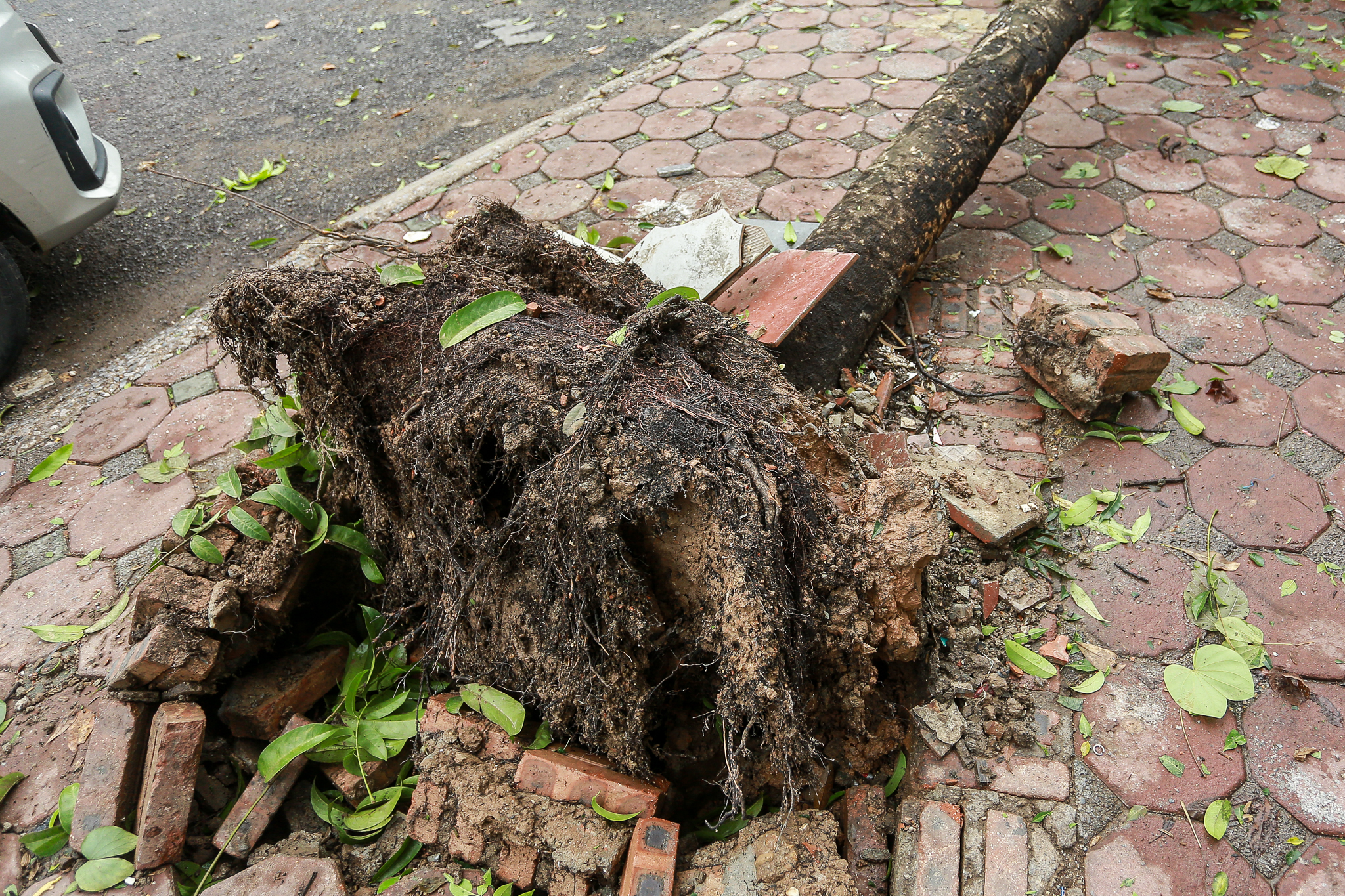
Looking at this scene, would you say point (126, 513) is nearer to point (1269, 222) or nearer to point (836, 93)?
point (836, 93)

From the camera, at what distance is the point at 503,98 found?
15.8 ft

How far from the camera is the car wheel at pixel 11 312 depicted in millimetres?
3314

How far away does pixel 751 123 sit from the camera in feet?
13.8

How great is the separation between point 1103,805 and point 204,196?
4.90 metres

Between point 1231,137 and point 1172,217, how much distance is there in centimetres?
85

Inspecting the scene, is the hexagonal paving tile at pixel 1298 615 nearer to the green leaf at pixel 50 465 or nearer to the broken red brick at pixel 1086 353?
the broken red brick at pixel 1086 353

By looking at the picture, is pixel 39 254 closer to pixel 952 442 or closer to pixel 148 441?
pixel 148 441

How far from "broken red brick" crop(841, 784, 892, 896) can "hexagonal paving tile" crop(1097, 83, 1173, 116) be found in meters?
3.91

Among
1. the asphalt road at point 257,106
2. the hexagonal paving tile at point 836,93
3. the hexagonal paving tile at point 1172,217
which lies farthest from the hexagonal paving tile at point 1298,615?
the asphalt road at point 257,106

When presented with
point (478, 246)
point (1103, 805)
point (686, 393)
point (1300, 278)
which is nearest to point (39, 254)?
point (478, 246)

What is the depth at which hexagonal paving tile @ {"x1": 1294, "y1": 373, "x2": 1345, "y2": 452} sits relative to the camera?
245cm

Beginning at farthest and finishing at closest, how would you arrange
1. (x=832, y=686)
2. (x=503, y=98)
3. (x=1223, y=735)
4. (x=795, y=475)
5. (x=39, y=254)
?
(x=503, y=98) < (x=39, y=254) < (x=1223, y=735) < (x=832, y=686) < (x=795, y=475)

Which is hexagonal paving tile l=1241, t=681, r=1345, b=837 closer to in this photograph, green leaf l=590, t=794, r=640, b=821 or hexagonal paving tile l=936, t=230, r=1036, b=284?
green leaf l=590, t=794, r=640, b=821

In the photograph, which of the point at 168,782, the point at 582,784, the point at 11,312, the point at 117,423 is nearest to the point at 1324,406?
the point at 582,784
